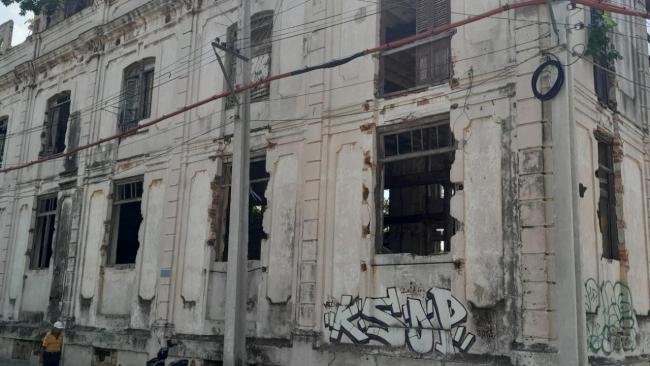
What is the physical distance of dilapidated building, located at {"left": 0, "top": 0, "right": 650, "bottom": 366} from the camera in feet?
29.8

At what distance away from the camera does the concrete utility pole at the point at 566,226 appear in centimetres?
823

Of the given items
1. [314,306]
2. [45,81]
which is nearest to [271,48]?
[314,306]

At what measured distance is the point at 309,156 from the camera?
11.8m

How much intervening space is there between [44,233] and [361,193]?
1234 centimetres

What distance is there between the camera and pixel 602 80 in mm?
11453

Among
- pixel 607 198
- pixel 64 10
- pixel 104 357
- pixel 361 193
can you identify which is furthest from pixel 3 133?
pixel 607 198

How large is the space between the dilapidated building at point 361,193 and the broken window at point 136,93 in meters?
0.06

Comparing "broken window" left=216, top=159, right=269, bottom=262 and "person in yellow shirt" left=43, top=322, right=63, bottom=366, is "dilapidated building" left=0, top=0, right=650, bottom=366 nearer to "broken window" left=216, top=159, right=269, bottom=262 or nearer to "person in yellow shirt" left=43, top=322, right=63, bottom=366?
"broken window" left=216, top=159, right=269, bottom=262

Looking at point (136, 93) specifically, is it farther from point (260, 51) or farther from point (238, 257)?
point (238, 257)

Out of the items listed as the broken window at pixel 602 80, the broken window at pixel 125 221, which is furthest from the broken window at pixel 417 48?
the broken window at pixel 125 221

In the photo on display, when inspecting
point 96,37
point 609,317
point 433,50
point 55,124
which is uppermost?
point 96,37

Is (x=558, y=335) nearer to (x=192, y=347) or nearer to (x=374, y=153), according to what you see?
(x=374, y=153)

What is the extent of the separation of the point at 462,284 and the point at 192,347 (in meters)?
6.23

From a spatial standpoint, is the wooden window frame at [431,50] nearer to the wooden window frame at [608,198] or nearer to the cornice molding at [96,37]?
the wooden window frame at [608,198]
